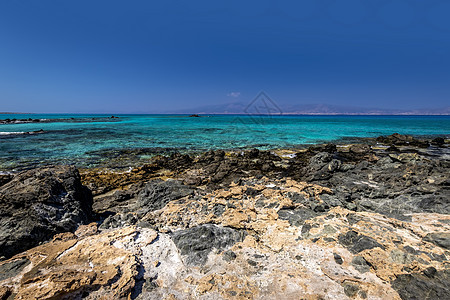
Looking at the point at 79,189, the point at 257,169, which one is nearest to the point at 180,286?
the point at 79,189

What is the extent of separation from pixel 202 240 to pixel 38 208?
162 inches

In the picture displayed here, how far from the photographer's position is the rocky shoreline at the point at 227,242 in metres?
3.15

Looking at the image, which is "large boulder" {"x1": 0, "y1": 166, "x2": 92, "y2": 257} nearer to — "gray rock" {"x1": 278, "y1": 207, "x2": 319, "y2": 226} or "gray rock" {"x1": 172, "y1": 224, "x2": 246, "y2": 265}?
"gray rock" {"x1": 172, "y1": 224, "x2": 246, "y2": 265}

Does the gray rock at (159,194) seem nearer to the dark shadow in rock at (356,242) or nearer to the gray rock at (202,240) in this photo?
the gray rock at (202,240)

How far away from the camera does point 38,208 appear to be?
4.65m

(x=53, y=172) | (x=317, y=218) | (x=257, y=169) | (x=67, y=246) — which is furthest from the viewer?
(x=257, y=169)

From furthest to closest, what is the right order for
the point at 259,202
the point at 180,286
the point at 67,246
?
the point at 259,202 → the point at 67,246 → the point at 180,286

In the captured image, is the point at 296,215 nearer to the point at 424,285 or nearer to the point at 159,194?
the point at 424,285

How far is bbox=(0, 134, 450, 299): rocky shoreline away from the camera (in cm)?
315

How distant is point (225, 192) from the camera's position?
7059 millimetres

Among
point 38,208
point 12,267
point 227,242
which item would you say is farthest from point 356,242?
point 38,208

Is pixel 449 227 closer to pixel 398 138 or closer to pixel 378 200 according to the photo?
pixel 378 200

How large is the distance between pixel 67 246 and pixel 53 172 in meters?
3.02

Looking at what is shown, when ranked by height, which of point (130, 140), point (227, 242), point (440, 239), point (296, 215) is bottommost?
point (227, 242)
